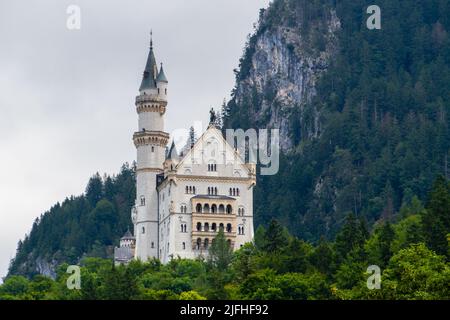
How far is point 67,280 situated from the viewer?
147 metres

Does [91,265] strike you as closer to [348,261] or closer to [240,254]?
[240,254]

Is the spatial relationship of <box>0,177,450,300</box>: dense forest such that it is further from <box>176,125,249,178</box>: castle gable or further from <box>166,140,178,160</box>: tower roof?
<box>166,140,178,160</box>: tower roof

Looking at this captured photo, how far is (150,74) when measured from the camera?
564 feet

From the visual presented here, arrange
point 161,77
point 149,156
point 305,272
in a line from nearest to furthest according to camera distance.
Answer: point 305,272, point 149,156, point 161,77

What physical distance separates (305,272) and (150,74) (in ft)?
146

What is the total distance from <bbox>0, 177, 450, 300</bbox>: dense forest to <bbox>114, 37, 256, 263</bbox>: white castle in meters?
12.3

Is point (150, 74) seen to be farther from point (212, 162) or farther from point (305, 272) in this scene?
point (305, 272)

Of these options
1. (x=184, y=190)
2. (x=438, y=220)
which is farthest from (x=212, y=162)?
(x=438, y=220)

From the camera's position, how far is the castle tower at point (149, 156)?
16912cm

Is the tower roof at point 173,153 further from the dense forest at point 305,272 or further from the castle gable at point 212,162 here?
the dense forest at point 305,272

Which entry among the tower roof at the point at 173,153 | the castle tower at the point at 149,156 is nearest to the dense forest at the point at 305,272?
the tower roof at the point at 173,153

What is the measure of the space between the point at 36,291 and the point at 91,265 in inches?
790
